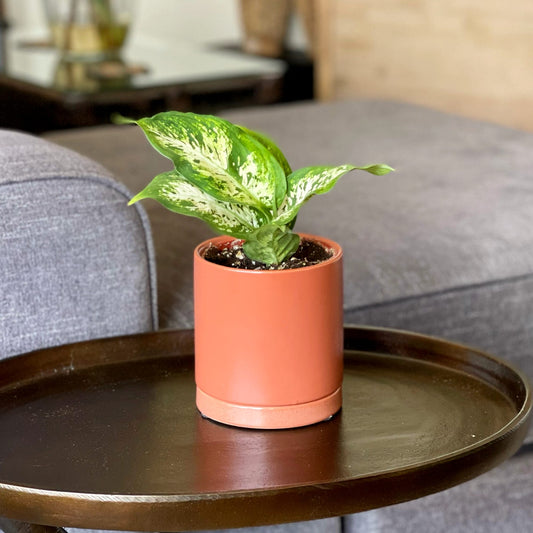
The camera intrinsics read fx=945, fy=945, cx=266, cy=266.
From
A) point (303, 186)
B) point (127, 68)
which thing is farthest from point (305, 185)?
point (127, 68)

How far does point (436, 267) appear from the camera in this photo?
1.03 metres

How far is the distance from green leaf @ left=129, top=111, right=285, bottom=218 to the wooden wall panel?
1.68 metres

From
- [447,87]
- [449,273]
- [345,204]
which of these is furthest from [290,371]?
[447,87]

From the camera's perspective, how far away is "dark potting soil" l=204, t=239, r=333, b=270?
25.9 inches

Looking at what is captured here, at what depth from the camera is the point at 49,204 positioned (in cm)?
79

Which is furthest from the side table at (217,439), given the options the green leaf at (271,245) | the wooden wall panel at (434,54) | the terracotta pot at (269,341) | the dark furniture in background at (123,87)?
the wooden wall panel at (434,54)

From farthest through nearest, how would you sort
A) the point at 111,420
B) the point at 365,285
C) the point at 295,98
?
the point at 295,98, the point at 365,285, the point at 111,420

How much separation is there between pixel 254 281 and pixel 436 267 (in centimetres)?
44

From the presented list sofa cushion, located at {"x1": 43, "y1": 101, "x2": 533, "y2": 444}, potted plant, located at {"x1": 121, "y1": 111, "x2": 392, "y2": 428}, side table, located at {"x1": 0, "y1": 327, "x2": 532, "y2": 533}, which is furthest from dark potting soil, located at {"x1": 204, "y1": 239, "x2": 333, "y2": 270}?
sofa cushion, located at {"x1": 43, "y1": 101, "x2": 533, "y2": 444}

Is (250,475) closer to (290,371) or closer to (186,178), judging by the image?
(290,371)

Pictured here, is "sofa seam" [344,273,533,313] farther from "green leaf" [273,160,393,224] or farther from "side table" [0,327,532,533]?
"green leaf" [273,160,393,224]

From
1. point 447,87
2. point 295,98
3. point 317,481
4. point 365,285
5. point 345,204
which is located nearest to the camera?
point 317,481

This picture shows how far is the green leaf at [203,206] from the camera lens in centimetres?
64

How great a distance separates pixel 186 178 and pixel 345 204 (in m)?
0.59
